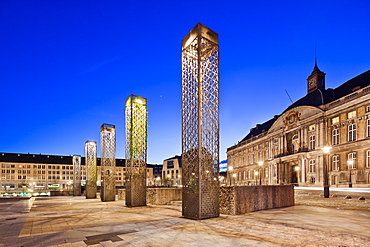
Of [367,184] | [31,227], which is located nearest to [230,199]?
[31,227]

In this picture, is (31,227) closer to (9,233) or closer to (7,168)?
(9,233)

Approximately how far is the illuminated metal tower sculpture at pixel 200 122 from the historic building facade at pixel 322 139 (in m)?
24.4

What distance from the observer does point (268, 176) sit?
67.8 m

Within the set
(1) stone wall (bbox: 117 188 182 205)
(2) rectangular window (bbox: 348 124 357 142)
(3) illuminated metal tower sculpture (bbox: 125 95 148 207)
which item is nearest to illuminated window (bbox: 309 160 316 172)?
(2) rectangular window (bbox: 348 124 357 142)

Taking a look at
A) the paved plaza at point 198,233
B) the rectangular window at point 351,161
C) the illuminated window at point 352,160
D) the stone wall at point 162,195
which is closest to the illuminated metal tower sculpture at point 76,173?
the stone wall at point 162,195

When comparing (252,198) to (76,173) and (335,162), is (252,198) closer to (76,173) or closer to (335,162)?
(335,162)

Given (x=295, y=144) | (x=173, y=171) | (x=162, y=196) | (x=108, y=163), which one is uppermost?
(x=295, y=144)

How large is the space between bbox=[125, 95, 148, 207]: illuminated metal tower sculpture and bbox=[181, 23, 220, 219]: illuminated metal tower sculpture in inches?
322

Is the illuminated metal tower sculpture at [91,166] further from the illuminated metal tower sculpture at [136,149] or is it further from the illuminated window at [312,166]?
the illuminated window at [312,166]

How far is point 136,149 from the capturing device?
21.4 metres

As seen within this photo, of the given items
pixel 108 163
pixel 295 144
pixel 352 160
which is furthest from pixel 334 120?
pixel 108 163

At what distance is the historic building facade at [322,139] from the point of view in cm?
3925

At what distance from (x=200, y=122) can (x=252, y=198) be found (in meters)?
6.38

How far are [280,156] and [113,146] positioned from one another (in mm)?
46385
